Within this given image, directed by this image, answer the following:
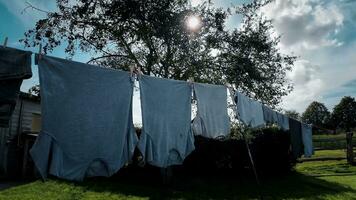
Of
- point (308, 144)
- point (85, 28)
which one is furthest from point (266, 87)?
point (85, 28)

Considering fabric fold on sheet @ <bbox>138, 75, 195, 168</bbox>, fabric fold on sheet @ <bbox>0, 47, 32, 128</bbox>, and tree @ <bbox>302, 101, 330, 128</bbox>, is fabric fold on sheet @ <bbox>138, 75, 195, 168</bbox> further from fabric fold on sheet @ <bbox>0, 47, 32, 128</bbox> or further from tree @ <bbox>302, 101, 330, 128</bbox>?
tree @ <bbox>302, 101, 330, 128</bbox>

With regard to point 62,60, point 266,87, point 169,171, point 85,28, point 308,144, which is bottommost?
point 169,171

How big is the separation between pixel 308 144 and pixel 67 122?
10523 millimetres

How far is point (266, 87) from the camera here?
13.0 meters

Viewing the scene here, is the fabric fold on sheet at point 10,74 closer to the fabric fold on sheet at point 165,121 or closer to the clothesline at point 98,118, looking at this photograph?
the clothesline at point 98,118

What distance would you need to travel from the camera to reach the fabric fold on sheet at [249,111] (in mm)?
6504

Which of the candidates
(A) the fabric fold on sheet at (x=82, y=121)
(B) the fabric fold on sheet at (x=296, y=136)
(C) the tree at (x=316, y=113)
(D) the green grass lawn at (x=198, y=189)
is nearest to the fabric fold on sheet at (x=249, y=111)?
(D) the green grass lawn at (x=198, y=189)

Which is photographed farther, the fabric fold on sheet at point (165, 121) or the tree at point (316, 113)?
the tree at point (316, 113)

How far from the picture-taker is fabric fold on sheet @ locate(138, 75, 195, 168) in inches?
179

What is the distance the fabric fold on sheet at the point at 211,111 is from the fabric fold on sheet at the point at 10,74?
2.79 metres

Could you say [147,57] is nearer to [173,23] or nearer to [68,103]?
[173,23]

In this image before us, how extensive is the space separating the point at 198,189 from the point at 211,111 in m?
5.09

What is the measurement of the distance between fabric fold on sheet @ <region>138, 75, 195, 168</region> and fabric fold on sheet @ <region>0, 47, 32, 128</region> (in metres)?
1.51

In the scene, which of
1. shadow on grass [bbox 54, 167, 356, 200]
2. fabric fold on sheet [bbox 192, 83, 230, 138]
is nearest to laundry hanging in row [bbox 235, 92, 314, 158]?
fabric fold on sheet [bbox 192, 83, 230, 138]
